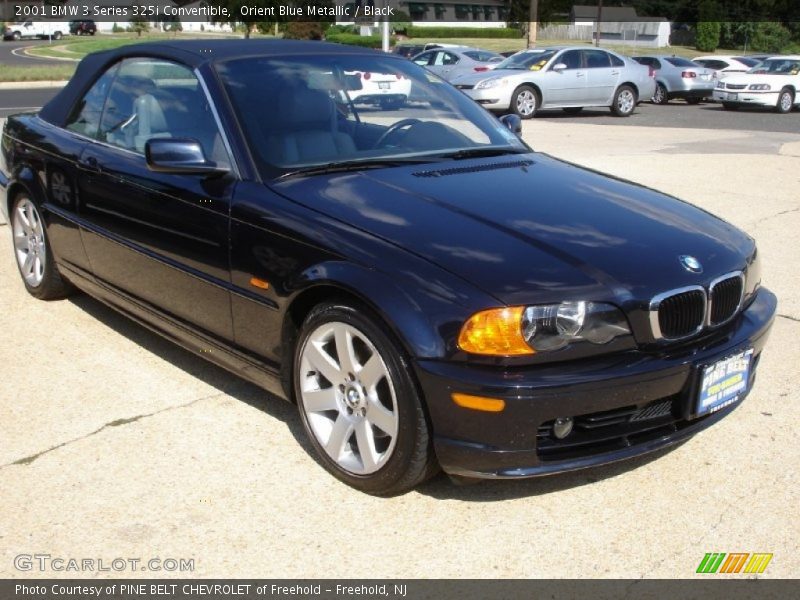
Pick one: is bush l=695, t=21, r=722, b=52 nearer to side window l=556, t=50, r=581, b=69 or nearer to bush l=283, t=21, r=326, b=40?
bush l=283, t=21, r=326, b=40

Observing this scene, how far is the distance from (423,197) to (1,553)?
1949 mm

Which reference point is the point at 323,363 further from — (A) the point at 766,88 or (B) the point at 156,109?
(A) the point at 766,88

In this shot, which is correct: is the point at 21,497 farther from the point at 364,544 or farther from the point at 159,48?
the point at 159,48

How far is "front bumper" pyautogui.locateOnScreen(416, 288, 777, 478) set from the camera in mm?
2961

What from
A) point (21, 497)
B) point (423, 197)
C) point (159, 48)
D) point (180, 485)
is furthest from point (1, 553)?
point (159, 48)

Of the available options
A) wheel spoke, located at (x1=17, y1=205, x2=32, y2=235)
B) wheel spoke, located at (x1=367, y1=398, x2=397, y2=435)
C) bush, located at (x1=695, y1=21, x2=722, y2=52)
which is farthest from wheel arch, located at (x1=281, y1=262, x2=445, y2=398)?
bush, located at (x1=695, y1=21, x2=722, y2=52)

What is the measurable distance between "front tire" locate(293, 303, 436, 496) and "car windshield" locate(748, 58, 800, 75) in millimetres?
22977

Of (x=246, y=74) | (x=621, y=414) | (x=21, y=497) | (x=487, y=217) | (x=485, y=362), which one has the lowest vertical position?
(x=21, y=497)

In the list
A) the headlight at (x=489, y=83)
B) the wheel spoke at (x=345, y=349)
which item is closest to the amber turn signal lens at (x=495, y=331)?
the wheel spoke at (x=345, y=349)

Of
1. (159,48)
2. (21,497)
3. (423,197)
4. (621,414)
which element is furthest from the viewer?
(159,48)

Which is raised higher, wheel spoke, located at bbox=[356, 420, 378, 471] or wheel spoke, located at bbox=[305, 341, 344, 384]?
wheel spoke, located at bbox=[305, 341, 344, 384]

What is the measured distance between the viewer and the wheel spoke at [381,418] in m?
3.20

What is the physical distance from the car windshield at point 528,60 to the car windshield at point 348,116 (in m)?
14.9

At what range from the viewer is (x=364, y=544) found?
122 inches
